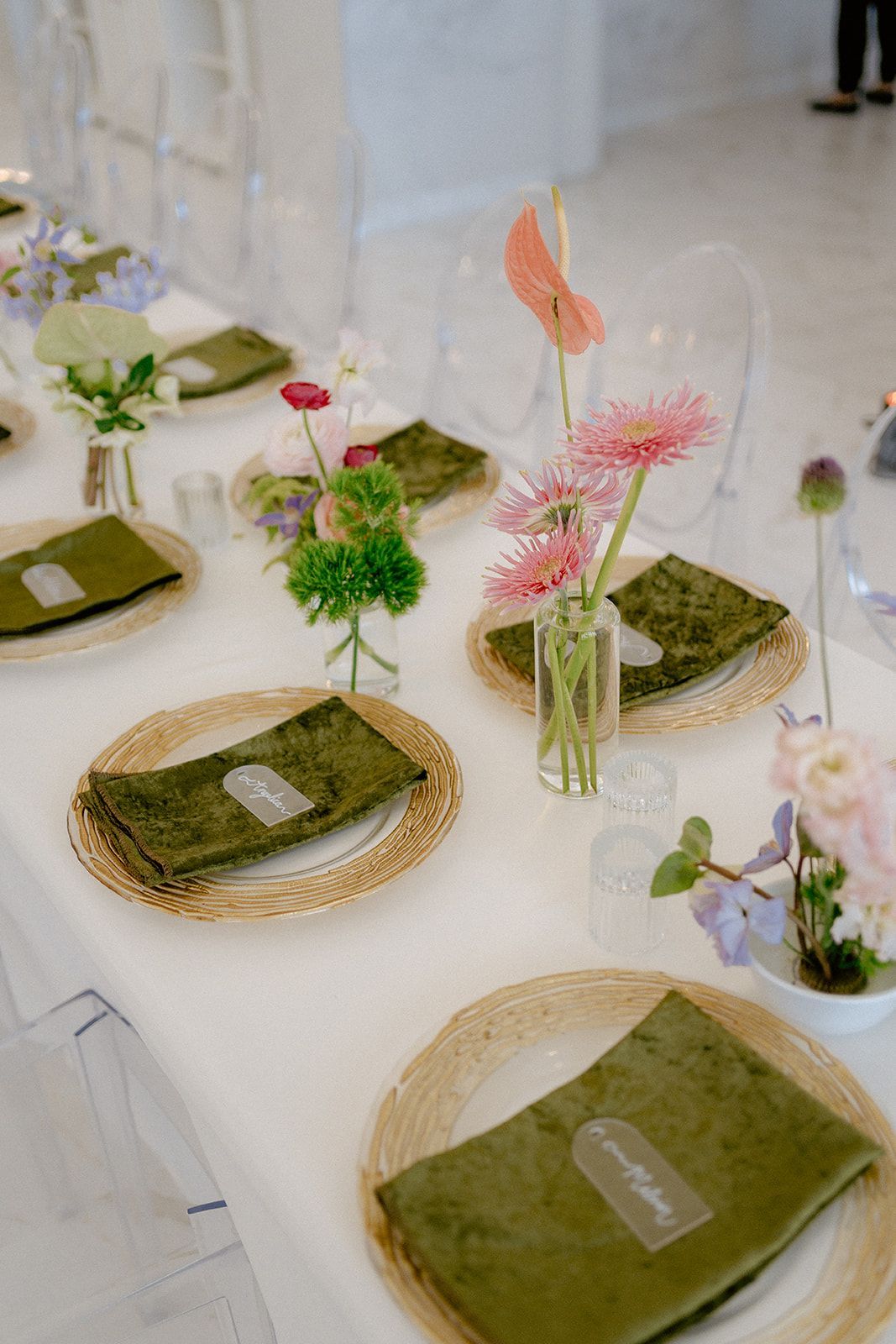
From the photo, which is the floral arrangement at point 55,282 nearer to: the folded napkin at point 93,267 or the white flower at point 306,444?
the white flower at point 306,444

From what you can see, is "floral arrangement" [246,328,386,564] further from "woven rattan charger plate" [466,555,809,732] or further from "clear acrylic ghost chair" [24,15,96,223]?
"clear acrylic ghost chair" [24,15,96,223]

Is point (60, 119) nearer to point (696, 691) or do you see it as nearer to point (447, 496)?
point (447, 496)

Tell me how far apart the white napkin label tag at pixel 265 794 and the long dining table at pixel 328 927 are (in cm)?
11

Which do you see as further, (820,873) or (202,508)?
(202,508)

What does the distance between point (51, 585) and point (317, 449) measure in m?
0.40

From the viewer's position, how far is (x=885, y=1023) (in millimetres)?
950

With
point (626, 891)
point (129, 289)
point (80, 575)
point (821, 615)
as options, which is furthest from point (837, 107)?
point (626, 891)

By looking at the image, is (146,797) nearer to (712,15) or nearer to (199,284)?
(199,284)

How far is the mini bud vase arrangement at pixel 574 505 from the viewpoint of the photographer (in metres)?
0.95

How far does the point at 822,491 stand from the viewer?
0.79m

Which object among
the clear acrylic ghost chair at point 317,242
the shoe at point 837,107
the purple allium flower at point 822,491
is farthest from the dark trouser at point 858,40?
the purple allium flower at point 822,491

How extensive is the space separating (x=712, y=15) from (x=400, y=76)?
2.17 metres

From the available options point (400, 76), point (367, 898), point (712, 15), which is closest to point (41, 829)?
point (367, 898)

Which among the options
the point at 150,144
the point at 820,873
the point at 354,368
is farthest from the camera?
the point at 150,144
